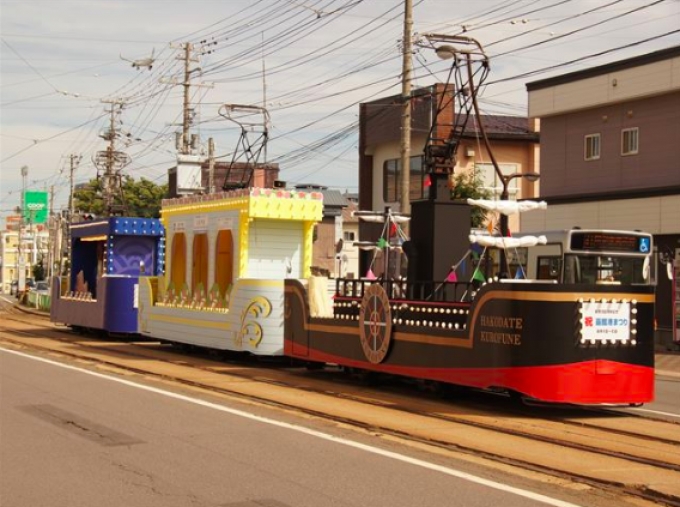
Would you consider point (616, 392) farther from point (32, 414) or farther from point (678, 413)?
point (32, 414)

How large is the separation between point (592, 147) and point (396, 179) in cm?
1330

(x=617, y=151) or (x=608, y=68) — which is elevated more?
(x=608, y=68)

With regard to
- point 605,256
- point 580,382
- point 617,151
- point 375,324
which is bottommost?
point 580,382

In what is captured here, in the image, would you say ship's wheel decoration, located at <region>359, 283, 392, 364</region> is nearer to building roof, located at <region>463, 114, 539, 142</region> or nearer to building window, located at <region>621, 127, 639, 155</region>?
building window, located at <region>621, 127, 639, 155</region>

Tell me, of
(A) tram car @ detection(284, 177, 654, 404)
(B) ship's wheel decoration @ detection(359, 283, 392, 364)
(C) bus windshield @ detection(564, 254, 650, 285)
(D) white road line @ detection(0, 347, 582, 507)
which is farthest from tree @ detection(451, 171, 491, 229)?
(D) white road line @ detection(0, 347, 582, 507)

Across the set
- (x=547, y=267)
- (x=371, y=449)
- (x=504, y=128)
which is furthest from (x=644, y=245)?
(x=504, y=128)

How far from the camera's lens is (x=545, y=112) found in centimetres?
3378

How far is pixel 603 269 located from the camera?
16.4m

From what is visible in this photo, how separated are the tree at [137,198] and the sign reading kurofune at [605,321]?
72.9 meters

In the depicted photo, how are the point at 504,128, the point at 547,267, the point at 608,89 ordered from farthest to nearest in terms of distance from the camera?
1. the point at 504,128
2. the point at 608,89
3. the point at 547,267

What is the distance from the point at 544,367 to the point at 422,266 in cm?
390

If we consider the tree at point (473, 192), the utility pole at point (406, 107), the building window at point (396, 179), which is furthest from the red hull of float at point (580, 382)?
the building window at point (396, 179)

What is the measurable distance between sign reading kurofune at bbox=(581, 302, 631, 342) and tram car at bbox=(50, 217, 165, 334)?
16373mm

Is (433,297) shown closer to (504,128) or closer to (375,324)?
(375,324)
